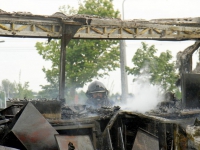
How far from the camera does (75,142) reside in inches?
261

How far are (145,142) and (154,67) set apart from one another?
22546 mm

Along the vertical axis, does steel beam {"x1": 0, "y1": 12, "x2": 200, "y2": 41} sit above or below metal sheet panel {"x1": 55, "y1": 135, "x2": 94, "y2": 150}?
above

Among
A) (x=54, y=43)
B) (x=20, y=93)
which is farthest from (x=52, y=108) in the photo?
(x=20, y=93)

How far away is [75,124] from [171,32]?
876 cm

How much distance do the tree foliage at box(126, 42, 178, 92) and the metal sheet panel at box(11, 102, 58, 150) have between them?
21758 millimetres

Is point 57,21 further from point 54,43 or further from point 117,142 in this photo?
point 54,43

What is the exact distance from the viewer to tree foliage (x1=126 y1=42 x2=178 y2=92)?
93.3 feet

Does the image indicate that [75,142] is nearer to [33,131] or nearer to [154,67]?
[33,131]

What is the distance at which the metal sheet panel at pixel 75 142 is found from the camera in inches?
252

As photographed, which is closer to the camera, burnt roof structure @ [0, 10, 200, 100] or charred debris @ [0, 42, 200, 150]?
charred debris @ [0, 42, 200, 150]

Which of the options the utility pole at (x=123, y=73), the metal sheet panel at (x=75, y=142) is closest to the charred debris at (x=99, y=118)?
the metal sheet panel at (x=75, y=142)

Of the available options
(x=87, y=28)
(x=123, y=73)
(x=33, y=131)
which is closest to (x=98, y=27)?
(x=87, y=28)

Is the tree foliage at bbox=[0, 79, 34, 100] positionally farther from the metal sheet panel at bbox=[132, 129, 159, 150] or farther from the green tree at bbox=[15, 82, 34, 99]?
the metal sheet panel at bbox=[132, 129, 159, 150]

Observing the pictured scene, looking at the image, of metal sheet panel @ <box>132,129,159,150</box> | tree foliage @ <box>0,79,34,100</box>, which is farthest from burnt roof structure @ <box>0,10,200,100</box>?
tree foliage @ <box>0,79,34,100</box>
